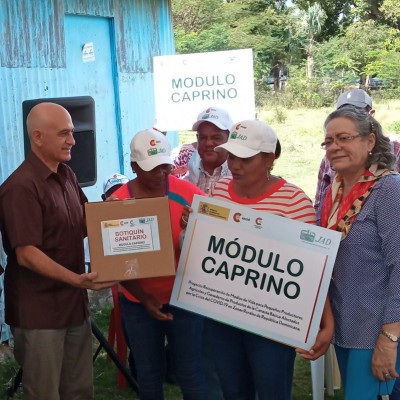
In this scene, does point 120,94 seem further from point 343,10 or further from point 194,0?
point 343,10

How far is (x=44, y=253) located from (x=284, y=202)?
3.95 feet

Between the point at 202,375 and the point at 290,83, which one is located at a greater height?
the point at 290,83

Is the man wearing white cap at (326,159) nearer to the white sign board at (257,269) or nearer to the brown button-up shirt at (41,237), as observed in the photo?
the white sign board at (257,269)

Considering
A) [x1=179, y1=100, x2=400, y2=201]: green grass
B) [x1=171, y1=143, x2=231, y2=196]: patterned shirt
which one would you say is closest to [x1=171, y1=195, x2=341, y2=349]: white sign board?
[x1=171, y1=143, x2=231, y2=196]: patterned shirt

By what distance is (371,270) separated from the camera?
2549 millimetres

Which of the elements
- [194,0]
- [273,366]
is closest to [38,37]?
[273,366]

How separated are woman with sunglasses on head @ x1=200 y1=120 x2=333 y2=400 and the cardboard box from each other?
0.31 meters

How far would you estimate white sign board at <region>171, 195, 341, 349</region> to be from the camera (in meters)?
2.64

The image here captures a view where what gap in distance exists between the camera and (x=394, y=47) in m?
27.4

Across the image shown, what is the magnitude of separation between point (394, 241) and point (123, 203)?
3.85 ft

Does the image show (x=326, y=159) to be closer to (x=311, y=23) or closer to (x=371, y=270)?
(x=371, y=270)

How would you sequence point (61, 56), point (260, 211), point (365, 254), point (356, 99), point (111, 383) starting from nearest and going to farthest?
point (365, 254)
point (260, 211)
point (356, 99)
point (111, 383)
point (61, 56)

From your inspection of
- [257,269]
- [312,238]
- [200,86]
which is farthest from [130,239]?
[200,86]

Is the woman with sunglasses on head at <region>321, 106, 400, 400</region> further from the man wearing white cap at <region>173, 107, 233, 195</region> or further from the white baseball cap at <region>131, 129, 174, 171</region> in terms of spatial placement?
the man wearing white cap at <region>173, 107, 233, 195</region>
